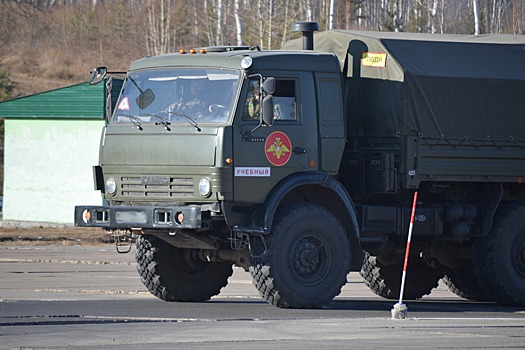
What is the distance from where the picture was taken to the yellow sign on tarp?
1552cm

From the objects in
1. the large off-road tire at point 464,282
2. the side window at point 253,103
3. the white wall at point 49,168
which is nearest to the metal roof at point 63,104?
the white wall at point 49,168

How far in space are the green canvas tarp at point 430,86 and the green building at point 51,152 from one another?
77.7 feet

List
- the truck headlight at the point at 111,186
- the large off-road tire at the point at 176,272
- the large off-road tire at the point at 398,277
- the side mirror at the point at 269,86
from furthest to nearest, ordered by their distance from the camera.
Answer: the large off-road tire at the point at 398,277 → the large off-road tire at the point at 176,272 → the truck headlight at the point at 111,186 → the side mirror at the point at 269,86

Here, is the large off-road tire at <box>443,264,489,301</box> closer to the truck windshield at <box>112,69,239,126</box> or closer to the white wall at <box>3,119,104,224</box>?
the truck windshield at <box>112,69,239,126</box>

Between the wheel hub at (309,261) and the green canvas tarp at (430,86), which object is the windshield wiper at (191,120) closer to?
the wheel hub at (309,261)

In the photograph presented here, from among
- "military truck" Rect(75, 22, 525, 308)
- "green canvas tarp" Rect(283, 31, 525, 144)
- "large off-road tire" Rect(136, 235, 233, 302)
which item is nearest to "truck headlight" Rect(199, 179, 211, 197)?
"military truck" Rect(75, 22, 525, 308)

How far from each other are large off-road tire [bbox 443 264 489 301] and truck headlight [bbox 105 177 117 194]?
5.37 meters

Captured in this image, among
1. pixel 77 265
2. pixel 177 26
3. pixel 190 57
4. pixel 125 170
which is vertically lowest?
pixel 77 265

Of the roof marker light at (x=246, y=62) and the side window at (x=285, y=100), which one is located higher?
the roof marker light at (x=246, y=62)

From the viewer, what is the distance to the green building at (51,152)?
130 ft

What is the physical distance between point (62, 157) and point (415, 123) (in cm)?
2687

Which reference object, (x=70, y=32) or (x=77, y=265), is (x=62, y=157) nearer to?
(x=77, y=265)

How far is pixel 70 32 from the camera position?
79562mm

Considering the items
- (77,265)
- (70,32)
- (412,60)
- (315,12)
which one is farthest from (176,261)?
(70,32)
